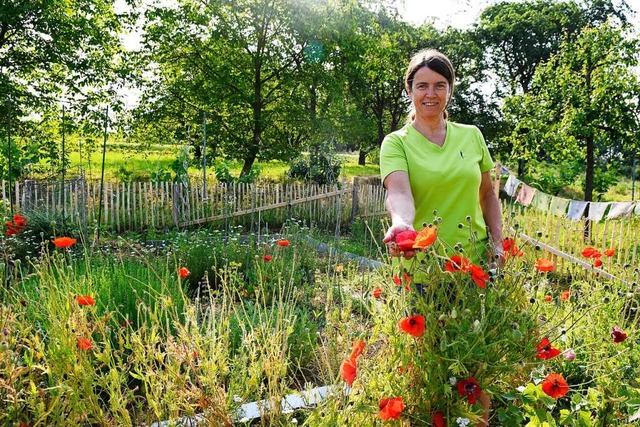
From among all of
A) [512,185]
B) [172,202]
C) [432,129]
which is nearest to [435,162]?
[432,129]

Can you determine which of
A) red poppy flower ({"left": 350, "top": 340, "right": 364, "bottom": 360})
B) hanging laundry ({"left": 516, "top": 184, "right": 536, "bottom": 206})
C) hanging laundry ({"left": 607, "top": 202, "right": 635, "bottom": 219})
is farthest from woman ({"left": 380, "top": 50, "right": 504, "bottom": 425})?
hanging laundry ({"left": 516, "top": 184, "right": 536, "bottom": 206})

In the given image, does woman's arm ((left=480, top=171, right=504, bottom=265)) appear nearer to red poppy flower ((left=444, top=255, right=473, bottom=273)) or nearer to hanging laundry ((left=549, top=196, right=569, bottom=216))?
red poppy flower ((left=444, top=255, right=473, bottom=273))

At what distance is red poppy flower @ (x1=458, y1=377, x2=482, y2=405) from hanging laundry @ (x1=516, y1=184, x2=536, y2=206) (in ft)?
19.1

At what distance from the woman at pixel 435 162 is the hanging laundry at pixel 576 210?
4643mm

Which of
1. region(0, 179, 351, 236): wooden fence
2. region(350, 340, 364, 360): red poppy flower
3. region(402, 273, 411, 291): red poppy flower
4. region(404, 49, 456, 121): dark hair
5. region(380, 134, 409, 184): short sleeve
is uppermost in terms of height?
region(404, 49, 456, 121): dark hair

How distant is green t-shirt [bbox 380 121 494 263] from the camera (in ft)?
5.74

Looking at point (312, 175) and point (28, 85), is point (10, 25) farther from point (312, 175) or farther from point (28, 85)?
point (312, 175)

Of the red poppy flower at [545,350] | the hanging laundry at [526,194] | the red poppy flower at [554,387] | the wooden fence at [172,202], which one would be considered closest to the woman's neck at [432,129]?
the red poppy flower at [545,350]

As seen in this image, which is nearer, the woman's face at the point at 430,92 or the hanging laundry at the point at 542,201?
the woman's face at the point at 430,92

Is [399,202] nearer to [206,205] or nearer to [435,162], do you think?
[435,162]

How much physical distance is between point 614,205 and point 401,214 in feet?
16.4

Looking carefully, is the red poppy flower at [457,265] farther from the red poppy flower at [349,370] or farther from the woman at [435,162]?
the woman at [435,162]

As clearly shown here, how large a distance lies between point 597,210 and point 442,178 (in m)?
4.74

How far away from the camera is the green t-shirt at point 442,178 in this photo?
5.74 feet
